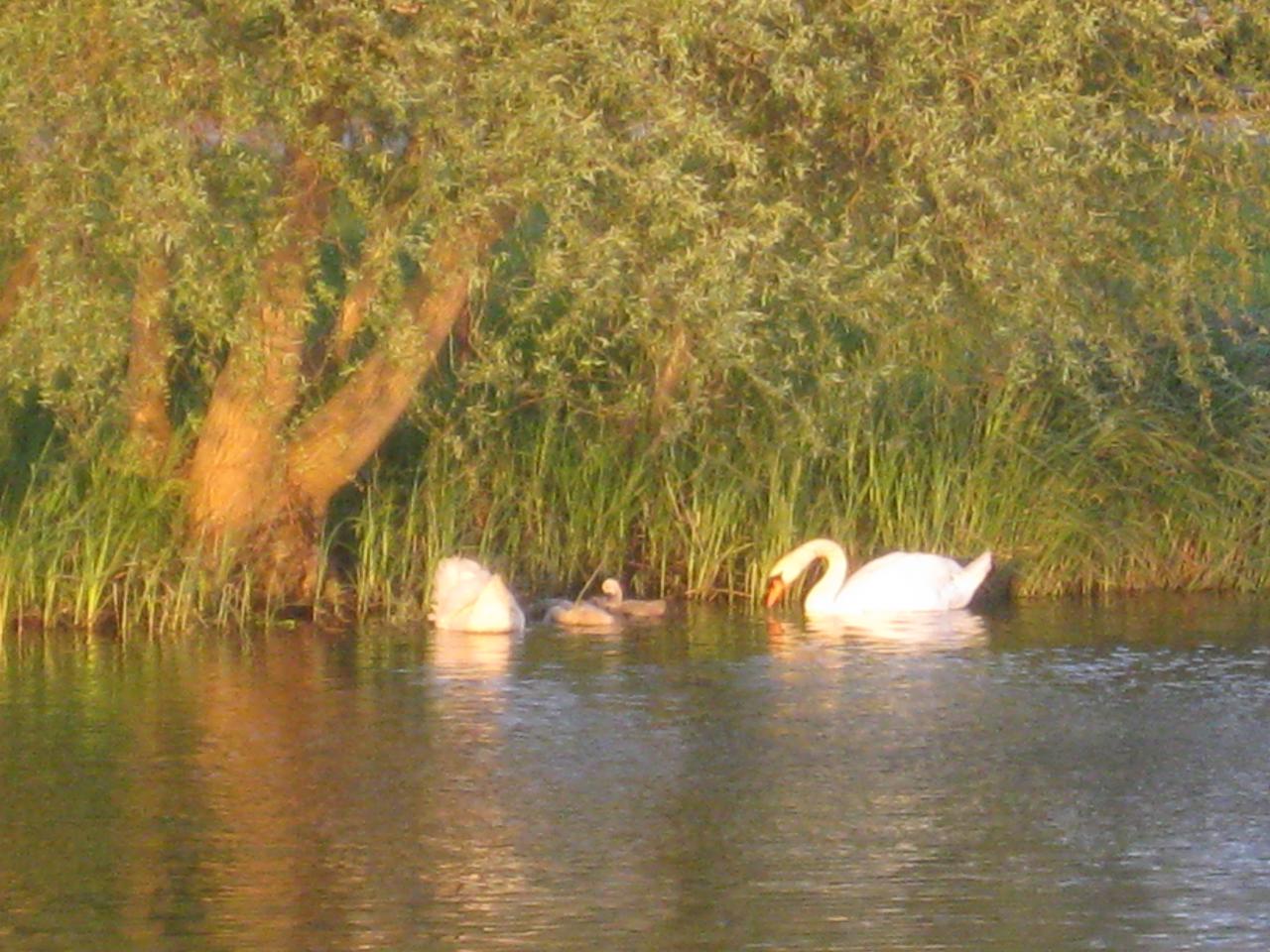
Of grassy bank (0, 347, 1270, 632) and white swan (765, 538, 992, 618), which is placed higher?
grassy bank (0, 347, 1270, 632)

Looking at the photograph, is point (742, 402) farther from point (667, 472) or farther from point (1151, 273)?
point (1151, 273)

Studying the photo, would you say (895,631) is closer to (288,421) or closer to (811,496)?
(811,496)

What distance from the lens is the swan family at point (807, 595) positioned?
12906mm

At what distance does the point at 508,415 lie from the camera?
1439 centimetres

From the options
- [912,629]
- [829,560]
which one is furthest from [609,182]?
[829,560]

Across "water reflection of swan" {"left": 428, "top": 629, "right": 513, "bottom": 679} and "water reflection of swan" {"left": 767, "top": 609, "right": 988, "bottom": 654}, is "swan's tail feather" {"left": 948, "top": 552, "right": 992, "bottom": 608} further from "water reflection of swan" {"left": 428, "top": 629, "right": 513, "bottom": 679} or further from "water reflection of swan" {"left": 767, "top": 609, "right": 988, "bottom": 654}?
"water reflection of swan" {"left": 428, "top": 629, "right": 513, "bottom": 679}

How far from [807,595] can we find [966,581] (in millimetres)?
920

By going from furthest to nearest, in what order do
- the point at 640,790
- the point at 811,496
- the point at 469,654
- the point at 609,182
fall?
the point at 811,496 → the point at 469,654 → the point at 609,182 → the point at 640,790

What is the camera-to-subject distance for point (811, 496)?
1476 cm

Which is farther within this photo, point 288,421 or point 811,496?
point 811,496

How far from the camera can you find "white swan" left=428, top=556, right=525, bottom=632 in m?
12.8

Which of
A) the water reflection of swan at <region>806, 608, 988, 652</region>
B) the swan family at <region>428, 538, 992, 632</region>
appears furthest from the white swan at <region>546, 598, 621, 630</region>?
the water reflection of swan at <region>806, 608, 988, 652</region>

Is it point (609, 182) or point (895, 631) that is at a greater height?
point (609, 182)

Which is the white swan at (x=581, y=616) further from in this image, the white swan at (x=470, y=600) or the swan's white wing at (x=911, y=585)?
the swan's white wing at (x=911, y=585)
